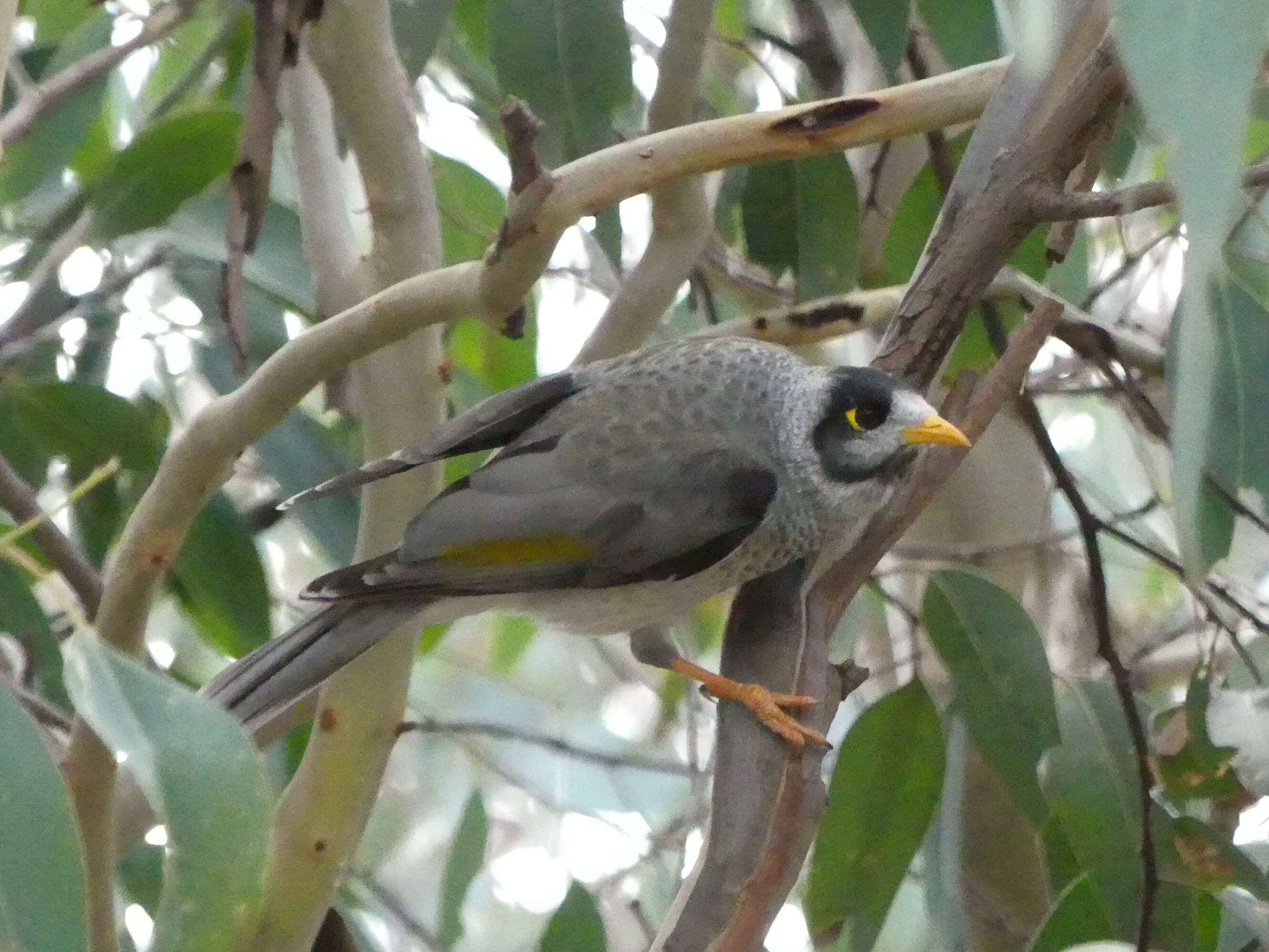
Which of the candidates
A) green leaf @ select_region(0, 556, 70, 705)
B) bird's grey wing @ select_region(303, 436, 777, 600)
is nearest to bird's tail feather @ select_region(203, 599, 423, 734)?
bird's grey wing @ select_region(303, 436, 777, 600)

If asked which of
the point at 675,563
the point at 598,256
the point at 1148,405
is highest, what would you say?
the point at 598,256

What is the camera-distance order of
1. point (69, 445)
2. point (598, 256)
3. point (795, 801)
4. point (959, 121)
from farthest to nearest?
point (598, 256)
point (69, 445)
point (959, 121)
point (795, 801)

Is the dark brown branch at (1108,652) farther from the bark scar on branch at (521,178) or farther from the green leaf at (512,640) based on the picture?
the green leaf at (512,640)

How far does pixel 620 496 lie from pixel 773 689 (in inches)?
15.0

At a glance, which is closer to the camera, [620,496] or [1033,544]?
[620,496]

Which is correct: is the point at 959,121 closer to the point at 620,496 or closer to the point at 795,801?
the point at 620,496

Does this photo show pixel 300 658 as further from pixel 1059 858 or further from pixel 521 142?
pixel 1059 858

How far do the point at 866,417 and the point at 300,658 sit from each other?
792 millimetres

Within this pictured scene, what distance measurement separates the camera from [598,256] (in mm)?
2797

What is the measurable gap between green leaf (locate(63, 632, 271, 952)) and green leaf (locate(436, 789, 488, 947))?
43.3 inches

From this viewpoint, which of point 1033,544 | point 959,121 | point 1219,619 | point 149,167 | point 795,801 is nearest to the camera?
point 795,801

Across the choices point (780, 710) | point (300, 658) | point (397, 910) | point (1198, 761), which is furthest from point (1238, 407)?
point (397, 910)

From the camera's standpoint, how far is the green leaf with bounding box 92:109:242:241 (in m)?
1.80

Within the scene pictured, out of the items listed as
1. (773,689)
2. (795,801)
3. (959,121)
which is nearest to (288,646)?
(773,689)
